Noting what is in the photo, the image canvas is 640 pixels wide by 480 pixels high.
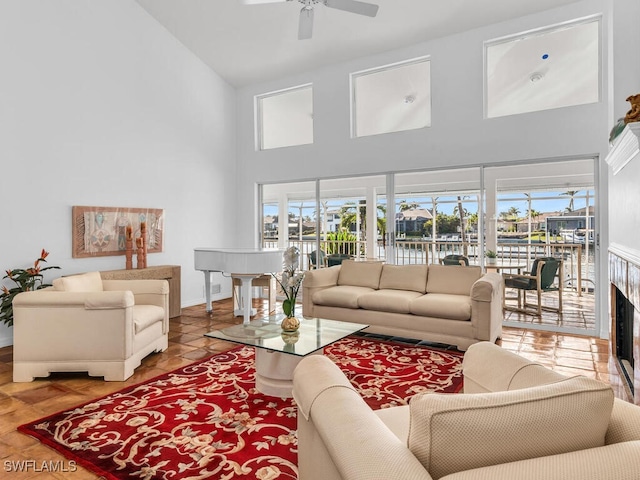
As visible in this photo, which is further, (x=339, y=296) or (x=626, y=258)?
(x=339, y=296)

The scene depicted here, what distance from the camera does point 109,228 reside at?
5.41 meters

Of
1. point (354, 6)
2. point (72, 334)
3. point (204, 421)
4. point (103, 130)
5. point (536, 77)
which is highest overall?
point (354, 6)

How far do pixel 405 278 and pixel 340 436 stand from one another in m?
3.96

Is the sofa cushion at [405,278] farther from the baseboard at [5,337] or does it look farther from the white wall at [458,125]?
the baseboard at [5,337]

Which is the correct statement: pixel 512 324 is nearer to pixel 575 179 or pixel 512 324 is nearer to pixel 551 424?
pixel 575 179

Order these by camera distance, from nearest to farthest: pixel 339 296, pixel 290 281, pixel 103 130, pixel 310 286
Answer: pixel 290 281 < pixel 339 296 < pixel 310 286 < pixel 103 130

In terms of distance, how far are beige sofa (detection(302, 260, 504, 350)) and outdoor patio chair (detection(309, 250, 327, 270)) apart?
4.31 feet

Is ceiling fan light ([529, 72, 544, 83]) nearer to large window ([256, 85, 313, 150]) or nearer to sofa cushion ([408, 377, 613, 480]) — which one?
large window ([256, 85, 313, 150])

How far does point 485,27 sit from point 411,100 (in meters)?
1.25

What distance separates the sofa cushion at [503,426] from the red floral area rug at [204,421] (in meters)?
1.34

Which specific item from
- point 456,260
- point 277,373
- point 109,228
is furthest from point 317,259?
point 277,373

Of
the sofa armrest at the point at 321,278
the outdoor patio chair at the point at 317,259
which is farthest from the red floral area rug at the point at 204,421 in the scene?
the outdoor patio chair at the point at 317,259

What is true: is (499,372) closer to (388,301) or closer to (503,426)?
(503,426)

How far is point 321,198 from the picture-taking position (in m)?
6.73
